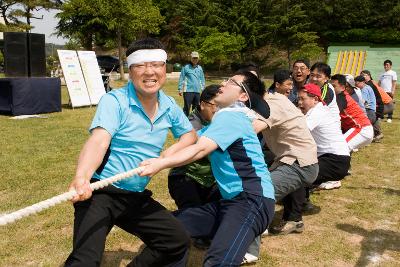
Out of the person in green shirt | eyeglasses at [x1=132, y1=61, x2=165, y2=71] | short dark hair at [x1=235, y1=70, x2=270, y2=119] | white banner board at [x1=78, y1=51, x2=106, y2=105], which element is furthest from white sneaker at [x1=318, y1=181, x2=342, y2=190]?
white banner board at [x1=78, y1=51, x2=106, y2=105]

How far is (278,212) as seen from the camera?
204 inches

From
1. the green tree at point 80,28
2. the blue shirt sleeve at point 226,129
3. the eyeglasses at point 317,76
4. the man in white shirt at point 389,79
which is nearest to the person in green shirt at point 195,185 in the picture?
the blue shirt sleeve at point 226,129

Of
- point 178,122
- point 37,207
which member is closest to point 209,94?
point 178,122

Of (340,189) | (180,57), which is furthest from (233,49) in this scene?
(340,189)

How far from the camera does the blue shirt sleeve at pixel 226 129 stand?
2881mm

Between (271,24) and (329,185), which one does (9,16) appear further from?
(329,185)

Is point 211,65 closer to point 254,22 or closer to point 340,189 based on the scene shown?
point 254,22

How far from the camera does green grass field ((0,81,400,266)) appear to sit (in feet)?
13.0

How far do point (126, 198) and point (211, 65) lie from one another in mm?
40897

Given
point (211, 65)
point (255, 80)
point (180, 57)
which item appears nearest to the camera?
point (255, 80)

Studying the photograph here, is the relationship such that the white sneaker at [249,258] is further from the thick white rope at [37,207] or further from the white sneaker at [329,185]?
the white sneaker at [329,185]

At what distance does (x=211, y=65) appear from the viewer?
4309 centimetres

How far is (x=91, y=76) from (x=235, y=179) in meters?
13.5

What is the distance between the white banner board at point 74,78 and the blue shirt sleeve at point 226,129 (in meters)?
12.4
